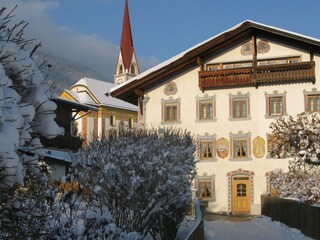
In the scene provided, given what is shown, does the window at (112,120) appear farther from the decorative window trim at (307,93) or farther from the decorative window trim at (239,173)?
the decorative window trim at (307,93)

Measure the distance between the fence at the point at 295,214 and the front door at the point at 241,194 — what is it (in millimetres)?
2642

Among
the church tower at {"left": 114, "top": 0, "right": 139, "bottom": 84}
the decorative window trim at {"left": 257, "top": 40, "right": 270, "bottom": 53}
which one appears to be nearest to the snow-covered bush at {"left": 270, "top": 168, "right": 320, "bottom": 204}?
the decorative window trim at {"left": 257, "top": 40, "right": 270, "bottom": 53}

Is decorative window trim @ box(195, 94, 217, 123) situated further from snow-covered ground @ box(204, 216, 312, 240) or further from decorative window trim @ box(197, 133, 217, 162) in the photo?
snow-covered ground @ box(204, 216, 312, 240)

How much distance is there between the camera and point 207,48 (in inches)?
1136

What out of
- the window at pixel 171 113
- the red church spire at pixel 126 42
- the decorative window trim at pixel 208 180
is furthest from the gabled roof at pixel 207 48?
the red church spire at pixel 126 42

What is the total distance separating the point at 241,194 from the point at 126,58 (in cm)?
6051

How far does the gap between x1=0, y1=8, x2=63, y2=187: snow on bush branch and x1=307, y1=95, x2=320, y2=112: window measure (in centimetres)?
2523

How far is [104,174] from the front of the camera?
967 centimetres

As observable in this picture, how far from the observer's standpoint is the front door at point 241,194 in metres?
28.1

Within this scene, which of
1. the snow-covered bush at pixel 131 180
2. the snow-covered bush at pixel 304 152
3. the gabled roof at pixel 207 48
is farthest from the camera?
the gabled roof at pixel 207 48

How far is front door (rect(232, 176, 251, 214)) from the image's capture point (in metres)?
28.1

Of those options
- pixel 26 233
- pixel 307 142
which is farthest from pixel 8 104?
pixel 307 142

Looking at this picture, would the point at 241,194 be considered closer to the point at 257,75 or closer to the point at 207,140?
the point at 207,140

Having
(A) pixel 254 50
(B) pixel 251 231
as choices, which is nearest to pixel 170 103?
(A) pixel 254 50
